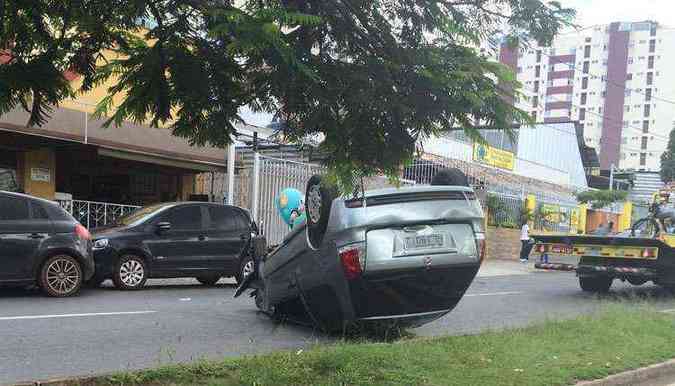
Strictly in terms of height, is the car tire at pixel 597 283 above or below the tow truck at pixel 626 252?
below

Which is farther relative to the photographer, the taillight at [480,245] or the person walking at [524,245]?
the person walking at [524,245]

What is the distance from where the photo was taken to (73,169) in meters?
18.7

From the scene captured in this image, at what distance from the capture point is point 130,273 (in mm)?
11180

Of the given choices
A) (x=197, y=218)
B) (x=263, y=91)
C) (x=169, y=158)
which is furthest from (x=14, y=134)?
(x=263, y=91)

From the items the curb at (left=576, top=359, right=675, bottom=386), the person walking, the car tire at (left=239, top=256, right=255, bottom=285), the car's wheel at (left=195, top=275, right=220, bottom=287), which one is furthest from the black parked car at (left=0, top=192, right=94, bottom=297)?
the person walking

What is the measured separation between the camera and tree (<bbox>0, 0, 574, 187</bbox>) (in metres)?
3.40

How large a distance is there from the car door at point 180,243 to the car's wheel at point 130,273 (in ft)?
0.76

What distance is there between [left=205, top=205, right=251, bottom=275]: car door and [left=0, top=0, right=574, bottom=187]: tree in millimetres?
8084

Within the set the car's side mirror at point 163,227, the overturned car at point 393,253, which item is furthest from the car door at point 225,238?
the overturned car at point 393,253

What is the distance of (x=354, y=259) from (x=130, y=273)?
19.7 feet

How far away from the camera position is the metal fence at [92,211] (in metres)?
15.8

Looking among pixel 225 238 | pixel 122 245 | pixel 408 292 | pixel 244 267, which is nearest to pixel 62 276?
pixel 122 245

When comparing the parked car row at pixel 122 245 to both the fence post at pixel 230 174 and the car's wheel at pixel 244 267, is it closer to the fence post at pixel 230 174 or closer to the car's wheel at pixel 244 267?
the car's wheel at pixel 244 267

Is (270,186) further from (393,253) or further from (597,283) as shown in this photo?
(393,253)
